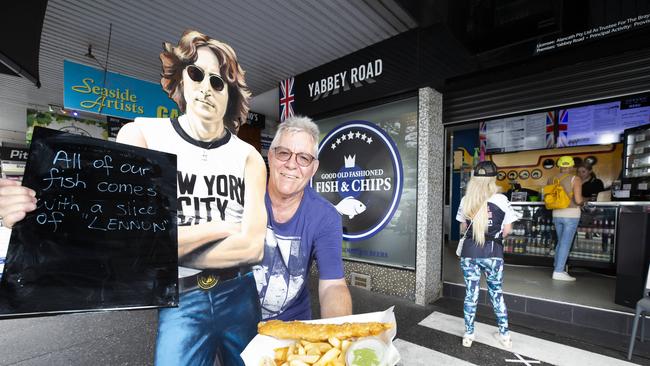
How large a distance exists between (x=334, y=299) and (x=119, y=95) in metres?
1.51

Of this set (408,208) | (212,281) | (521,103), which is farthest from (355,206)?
(212,281)

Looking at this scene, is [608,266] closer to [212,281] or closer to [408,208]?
[408,208]

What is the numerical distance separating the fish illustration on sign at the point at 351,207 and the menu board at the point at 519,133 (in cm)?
365

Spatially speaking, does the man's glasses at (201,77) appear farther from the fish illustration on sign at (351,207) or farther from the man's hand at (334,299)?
the fish illustration on sign at (351,207)

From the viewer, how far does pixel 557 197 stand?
4.32 m

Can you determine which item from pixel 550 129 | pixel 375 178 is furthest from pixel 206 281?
pixel 550 129

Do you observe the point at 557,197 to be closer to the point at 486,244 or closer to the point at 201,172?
the point at 486,244

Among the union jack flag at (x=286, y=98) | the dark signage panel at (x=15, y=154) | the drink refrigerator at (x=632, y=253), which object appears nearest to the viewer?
the dark signage panel at (x=15, y=154)

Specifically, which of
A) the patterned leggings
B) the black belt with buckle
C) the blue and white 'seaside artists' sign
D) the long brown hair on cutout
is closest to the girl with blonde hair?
the patterned leggings

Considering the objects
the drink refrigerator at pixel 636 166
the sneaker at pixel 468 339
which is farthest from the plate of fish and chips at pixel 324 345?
the drink refrigerator at pixel 636 166

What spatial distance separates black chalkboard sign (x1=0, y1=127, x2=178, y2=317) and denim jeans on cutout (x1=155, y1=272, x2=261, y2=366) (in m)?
0.11

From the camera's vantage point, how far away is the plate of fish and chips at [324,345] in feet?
2.68

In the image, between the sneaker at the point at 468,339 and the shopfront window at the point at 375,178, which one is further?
the shopfront window at the point at 375,178

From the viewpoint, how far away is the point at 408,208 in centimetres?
369
